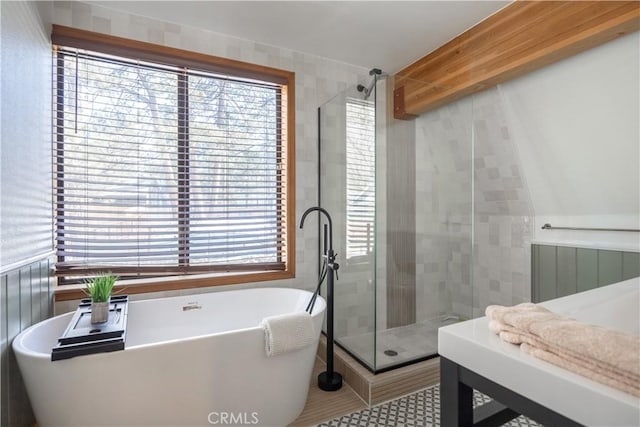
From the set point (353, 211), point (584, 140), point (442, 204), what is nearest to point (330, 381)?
point (353, 211)

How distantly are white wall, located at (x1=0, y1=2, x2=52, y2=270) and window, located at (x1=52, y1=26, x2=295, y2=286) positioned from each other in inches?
6.3

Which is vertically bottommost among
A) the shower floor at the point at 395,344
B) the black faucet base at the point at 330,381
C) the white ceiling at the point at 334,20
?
the black faucet base at the point at 330,381

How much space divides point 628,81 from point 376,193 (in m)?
1.50

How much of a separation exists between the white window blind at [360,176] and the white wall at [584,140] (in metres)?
1.02

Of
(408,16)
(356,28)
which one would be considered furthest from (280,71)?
(408,16)

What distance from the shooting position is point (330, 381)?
7.32 ft

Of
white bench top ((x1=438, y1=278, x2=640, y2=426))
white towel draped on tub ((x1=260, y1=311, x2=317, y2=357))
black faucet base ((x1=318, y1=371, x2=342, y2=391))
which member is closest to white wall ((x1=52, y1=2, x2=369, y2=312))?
black faucet base ((x1=318, y1=371, x2=342, y2=391))

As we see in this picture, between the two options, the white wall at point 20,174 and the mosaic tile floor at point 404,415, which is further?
the mosaic tile floor at point 404,415

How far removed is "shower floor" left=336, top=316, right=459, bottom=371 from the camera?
2.29 metres

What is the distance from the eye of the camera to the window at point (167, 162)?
7.23 ft

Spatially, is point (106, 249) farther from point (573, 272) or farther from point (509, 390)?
point (573, 272)

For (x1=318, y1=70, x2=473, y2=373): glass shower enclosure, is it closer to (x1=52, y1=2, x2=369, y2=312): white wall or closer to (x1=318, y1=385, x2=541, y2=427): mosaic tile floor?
(x1=52, y1=2, x2=369, y2=312): white wall

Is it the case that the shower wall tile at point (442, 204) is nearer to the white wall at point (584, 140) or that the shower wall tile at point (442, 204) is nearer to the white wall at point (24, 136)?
the white wall at point (584, 140)

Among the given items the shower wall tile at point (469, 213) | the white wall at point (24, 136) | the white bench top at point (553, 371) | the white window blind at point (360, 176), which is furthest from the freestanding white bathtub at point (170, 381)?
the shower wall tile at point (469, 213)
